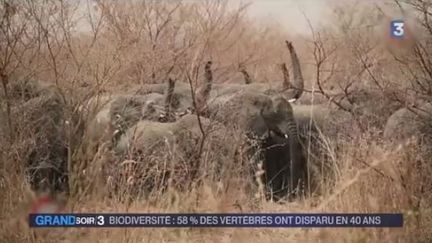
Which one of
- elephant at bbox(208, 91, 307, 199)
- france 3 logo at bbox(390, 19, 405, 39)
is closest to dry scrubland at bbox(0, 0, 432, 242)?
france 3 logo at bbox(390, 19, 405, 39)

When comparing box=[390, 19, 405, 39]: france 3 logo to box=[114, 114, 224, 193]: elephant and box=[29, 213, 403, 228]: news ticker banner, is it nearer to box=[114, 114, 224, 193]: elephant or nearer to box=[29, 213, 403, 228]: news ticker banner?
box=[29, 213, 403, 228]: news ticker banner

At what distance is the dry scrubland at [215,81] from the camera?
5.59 meters

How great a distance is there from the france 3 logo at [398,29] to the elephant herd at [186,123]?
659 millimetres

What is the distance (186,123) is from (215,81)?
48 cm

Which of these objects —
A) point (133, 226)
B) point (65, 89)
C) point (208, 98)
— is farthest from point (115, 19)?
point (133, 226)

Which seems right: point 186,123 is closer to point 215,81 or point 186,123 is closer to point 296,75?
point 215,81

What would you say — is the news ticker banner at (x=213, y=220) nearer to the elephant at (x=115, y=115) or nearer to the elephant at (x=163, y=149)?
the elephant at (x=163, y=149)

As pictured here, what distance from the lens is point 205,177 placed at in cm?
590

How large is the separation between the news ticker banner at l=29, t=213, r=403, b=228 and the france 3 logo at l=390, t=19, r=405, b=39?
1327 millimetres

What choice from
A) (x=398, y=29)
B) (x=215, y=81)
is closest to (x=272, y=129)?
(x=215, y=81)

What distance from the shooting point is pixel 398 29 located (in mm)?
5652

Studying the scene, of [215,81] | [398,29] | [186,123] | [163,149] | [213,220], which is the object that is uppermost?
[398,29]

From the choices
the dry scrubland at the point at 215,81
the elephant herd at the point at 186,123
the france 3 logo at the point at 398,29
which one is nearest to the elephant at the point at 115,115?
the elephant herd at the point at 186,123

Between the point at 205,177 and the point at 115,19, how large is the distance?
1.40 meters
